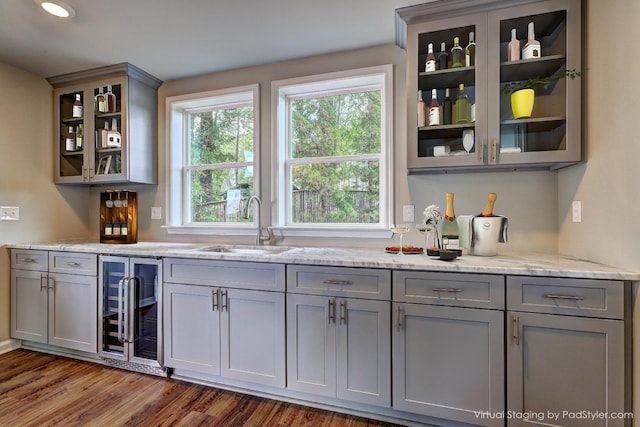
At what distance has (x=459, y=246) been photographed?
6.68ft

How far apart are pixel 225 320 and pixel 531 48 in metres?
2.48

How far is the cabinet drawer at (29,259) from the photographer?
2.62 meters

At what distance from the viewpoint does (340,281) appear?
6.06ft

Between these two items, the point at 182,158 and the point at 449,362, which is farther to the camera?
the point at 182,158

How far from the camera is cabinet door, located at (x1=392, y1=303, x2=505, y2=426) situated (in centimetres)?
161

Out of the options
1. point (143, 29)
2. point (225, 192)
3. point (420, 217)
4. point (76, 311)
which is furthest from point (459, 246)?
point (76, 311)

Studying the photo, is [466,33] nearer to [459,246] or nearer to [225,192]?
[459,246]

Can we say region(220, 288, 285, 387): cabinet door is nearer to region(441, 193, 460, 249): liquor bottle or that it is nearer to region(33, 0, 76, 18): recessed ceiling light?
region(441, 193, 460, 249): liquor bottle

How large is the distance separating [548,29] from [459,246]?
143 centimetres

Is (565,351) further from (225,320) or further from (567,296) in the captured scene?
(225,320)

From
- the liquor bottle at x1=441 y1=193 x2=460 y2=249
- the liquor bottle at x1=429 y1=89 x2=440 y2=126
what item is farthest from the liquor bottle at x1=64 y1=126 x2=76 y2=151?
the liquor bottle at x1=441 y1=193 x2=460 y2=249

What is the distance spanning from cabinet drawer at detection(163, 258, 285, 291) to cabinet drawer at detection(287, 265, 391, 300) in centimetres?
10

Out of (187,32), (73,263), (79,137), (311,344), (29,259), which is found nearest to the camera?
(311,344)

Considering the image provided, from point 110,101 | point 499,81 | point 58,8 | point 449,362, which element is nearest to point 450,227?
point 449,362
